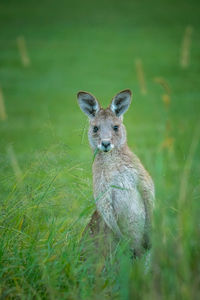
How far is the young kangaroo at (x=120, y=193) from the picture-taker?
4922 millimetres

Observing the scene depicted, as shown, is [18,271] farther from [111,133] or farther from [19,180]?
[111,133]

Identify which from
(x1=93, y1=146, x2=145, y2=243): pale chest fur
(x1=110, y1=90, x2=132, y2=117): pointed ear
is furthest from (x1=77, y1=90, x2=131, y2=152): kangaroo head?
(x1=93, y1=146, x2=145, y2=243): pale chest fur

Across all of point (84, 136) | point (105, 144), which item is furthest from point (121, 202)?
point (84, 136)

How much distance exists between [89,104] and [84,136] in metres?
0.43

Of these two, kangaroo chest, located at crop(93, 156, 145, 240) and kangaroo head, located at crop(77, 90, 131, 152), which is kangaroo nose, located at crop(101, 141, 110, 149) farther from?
kangaroo chest, located at crop(93, 156, 145, 240)

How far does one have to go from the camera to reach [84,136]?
5906 mm

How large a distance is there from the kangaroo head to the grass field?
173mm

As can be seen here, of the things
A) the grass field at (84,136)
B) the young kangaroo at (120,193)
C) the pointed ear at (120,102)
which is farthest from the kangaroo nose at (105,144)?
the pointed ear at (120,102)

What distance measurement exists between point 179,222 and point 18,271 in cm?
147

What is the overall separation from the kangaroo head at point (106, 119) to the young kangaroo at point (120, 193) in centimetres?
1

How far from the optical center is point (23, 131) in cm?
1664

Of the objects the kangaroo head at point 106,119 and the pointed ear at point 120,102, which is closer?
the kangaroo head at point 106,119

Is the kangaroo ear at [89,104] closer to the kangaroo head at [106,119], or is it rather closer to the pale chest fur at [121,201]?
the kangaroo head at [106,119]

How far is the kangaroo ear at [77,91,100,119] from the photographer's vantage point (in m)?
5.57
